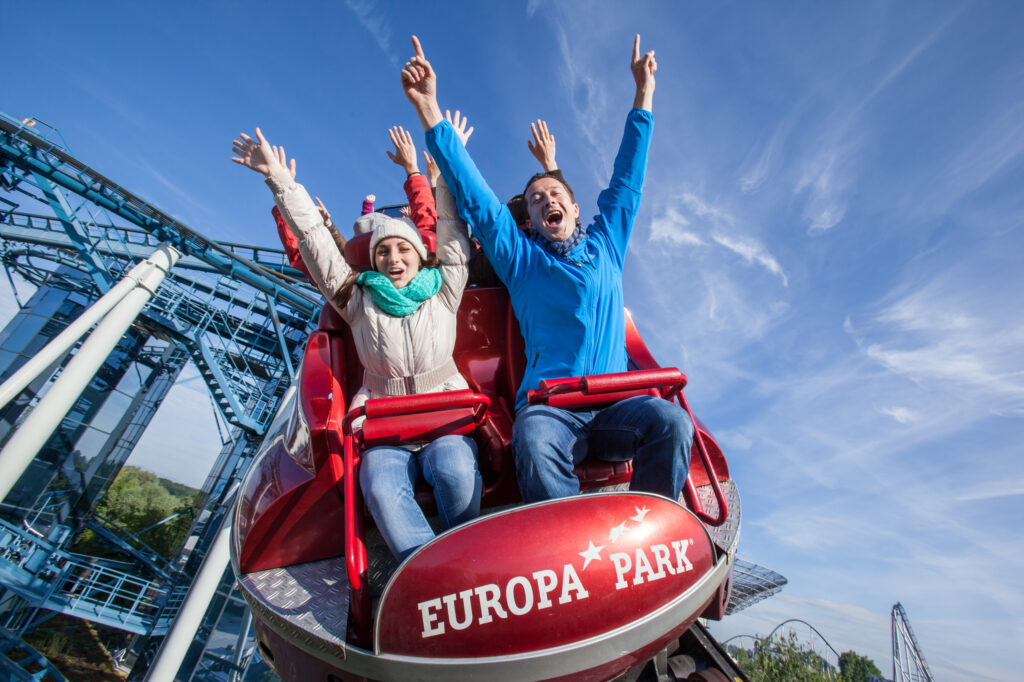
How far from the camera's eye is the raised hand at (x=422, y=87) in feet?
5.50

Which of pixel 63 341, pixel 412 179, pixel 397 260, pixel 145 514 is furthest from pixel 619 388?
pixel 145 514

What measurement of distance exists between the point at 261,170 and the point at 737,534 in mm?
2140

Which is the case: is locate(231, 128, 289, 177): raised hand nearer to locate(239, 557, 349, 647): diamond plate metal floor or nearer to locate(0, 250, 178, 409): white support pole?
locate(239, 557, 349, 647): diamond plate metal floor

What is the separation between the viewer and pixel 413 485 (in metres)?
1.35

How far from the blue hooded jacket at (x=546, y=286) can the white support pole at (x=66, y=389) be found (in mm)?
7453

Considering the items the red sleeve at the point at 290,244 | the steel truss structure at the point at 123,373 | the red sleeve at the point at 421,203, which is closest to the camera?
the red sleeve at the point at 290,244

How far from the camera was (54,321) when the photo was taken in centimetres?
1311

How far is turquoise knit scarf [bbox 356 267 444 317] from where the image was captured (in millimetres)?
1670

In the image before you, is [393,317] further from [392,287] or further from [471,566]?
[471,566]

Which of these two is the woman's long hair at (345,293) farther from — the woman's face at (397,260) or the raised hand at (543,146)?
the raised hand at (543,146)

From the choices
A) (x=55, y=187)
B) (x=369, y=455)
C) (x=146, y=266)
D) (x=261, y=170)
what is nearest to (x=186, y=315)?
(x=55, y=187)

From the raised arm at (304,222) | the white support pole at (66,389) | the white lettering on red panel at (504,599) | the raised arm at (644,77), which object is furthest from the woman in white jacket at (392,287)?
Result: the white support pole at (66,389)

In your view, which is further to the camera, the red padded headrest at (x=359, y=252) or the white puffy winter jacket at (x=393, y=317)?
the red padded headrest at (x=359, y=252)

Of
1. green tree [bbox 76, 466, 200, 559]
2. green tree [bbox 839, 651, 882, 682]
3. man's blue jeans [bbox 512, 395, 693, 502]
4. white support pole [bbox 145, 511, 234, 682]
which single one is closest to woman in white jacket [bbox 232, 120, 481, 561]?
man's blue jeans [bbox 512, 395, 693, 502]
